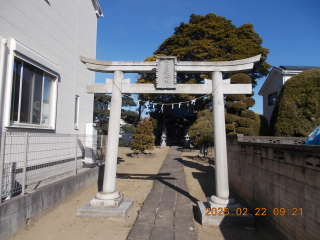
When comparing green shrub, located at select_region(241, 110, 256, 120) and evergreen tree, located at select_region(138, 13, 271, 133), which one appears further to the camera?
evergreen tree, located at select_region(138, 13, 271, 133)

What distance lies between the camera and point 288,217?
3.60 m

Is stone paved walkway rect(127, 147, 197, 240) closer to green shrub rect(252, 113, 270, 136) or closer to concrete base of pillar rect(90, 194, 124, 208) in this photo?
concrete base of pillar rect(90, 194, 124, 208)

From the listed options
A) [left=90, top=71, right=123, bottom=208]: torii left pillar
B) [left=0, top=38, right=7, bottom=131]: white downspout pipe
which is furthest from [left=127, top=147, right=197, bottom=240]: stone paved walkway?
[left=0, top=38, right=7, bottom=131]: white downspout pipe

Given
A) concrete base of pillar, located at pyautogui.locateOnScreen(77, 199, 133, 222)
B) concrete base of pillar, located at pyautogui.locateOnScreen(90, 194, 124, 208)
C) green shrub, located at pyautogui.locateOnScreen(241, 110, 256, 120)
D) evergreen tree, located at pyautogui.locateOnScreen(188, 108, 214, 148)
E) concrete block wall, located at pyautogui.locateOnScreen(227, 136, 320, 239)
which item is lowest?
concrete base of pillar, located at pyautogui.locateOnScreen(77, 199, 133, 222)

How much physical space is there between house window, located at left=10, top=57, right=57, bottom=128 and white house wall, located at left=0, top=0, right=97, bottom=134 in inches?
17.1

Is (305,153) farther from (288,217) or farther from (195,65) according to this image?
(195,65)

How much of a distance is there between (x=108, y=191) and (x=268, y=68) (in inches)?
835

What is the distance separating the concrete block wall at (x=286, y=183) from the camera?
Answer: 2973 mm

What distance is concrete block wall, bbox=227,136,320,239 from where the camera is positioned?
2.97 metres

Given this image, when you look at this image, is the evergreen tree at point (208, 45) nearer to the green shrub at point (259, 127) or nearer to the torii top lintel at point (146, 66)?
the green shrub at point (259, 127)

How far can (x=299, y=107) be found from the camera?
30.1ft

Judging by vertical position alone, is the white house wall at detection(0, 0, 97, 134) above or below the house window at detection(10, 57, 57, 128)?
above

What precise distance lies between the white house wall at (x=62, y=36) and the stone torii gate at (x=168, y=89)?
196 centimetres

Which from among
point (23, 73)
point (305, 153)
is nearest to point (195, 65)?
point (305, 153)
